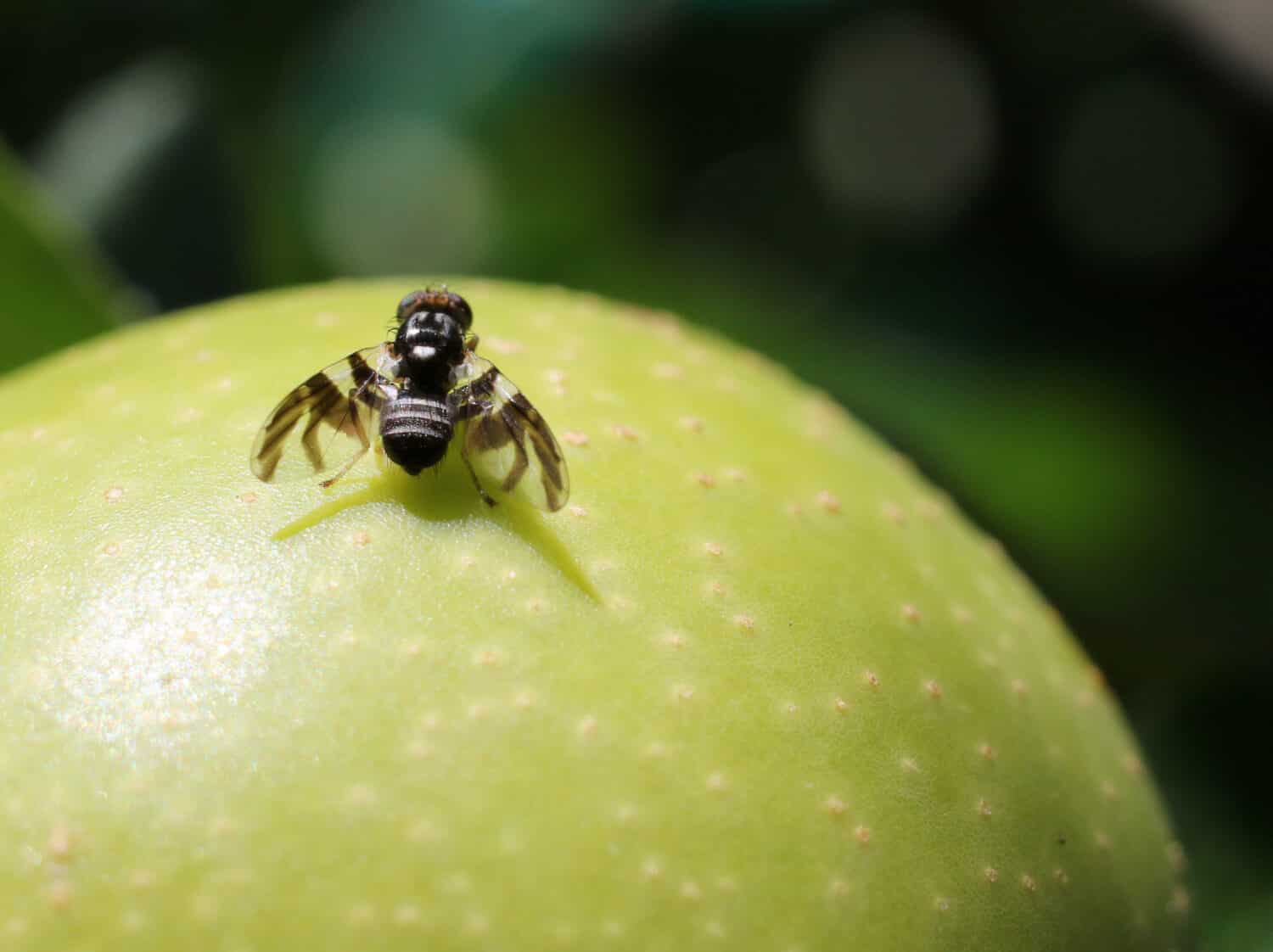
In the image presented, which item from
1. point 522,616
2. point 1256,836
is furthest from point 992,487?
point 522,616

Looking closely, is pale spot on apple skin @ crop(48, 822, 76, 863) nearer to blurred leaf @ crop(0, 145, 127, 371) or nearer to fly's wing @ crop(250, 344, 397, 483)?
fly's wing @ crop(250, 344, 397, 483)

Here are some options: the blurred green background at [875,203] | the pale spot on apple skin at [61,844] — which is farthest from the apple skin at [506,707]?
the blurred green background at [875,203]

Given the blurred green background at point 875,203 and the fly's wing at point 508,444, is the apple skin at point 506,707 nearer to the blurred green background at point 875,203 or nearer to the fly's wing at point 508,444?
the fly's wing at point 508,444

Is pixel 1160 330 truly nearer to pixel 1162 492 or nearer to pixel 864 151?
pixel 1162 492

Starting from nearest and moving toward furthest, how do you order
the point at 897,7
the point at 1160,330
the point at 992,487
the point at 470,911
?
the point at 470,911 < the point at 992,487 < the point at 1160,330 < the point at 897,7

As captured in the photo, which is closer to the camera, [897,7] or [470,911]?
[470,911]

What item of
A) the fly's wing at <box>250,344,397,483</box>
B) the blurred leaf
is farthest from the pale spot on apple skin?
the blurred leaf

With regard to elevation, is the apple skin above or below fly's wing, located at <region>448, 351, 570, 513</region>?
below

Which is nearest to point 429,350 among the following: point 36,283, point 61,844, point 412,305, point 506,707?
point 412,305
